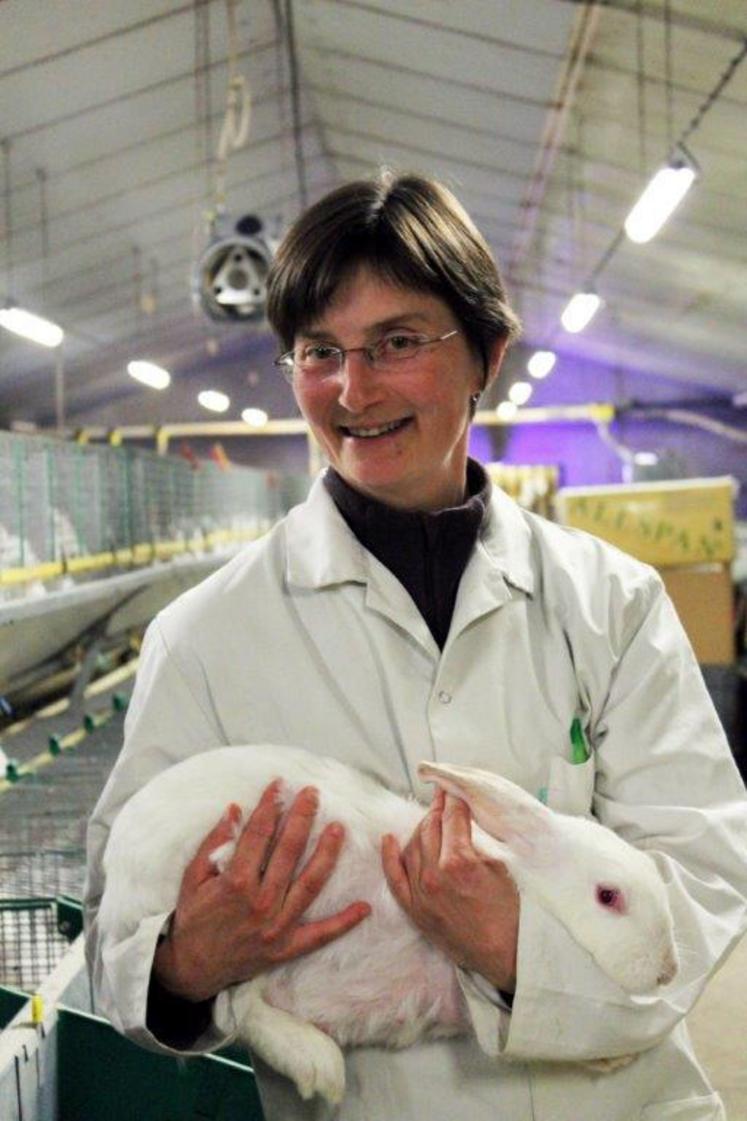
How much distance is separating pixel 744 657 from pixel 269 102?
604 cm

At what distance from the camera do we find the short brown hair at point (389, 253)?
146 cm

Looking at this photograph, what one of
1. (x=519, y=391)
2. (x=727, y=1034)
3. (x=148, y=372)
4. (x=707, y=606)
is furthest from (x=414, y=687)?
(x=519, y=391)

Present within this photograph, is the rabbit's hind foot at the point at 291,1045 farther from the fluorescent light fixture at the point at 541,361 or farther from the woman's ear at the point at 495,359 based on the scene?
the fluorescent light fixture at the point at 541,361

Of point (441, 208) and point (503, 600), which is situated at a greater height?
point (441, 208)

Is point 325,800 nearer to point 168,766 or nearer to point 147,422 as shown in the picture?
point 168,766

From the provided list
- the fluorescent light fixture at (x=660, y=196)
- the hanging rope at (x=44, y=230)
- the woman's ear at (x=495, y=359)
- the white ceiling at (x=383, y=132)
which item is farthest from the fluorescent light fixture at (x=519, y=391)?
the woman's ear at (x=495, y=359)

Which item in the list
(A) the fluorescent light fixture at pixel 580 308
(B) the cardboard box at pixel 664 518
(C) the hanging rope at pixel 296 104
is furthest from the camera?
(A) the fluorescent light fixture at pixel 580 308

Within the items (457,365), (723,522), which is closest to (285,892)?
(457,365)

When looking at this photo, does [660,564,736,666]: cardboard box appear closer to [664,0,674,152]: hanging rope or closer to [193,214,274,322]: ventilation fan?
[193,214,274,322]: ventilation fan

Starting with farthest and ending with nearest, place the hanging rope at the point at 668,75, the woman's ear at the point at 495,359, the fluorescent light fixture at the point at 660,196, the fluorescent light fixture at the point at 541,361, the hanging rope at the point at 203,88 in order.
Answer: the fluorescent light fixture at the point at 541,361 < the hanging rope at the point at 203,88 < the hanging rope at the point at 668,75 < the fluorescent light fixture at the point at 660,196 < the woman's ear at the point at 495,359

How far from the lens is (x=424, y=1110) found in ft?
4.49

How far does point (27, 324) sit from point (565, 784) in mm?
7546

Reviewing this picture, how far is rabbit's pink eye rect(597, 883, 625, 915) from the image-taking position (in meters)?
1.36

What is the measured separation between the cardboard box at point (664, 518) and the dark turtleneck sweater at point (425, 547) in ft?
14.1
